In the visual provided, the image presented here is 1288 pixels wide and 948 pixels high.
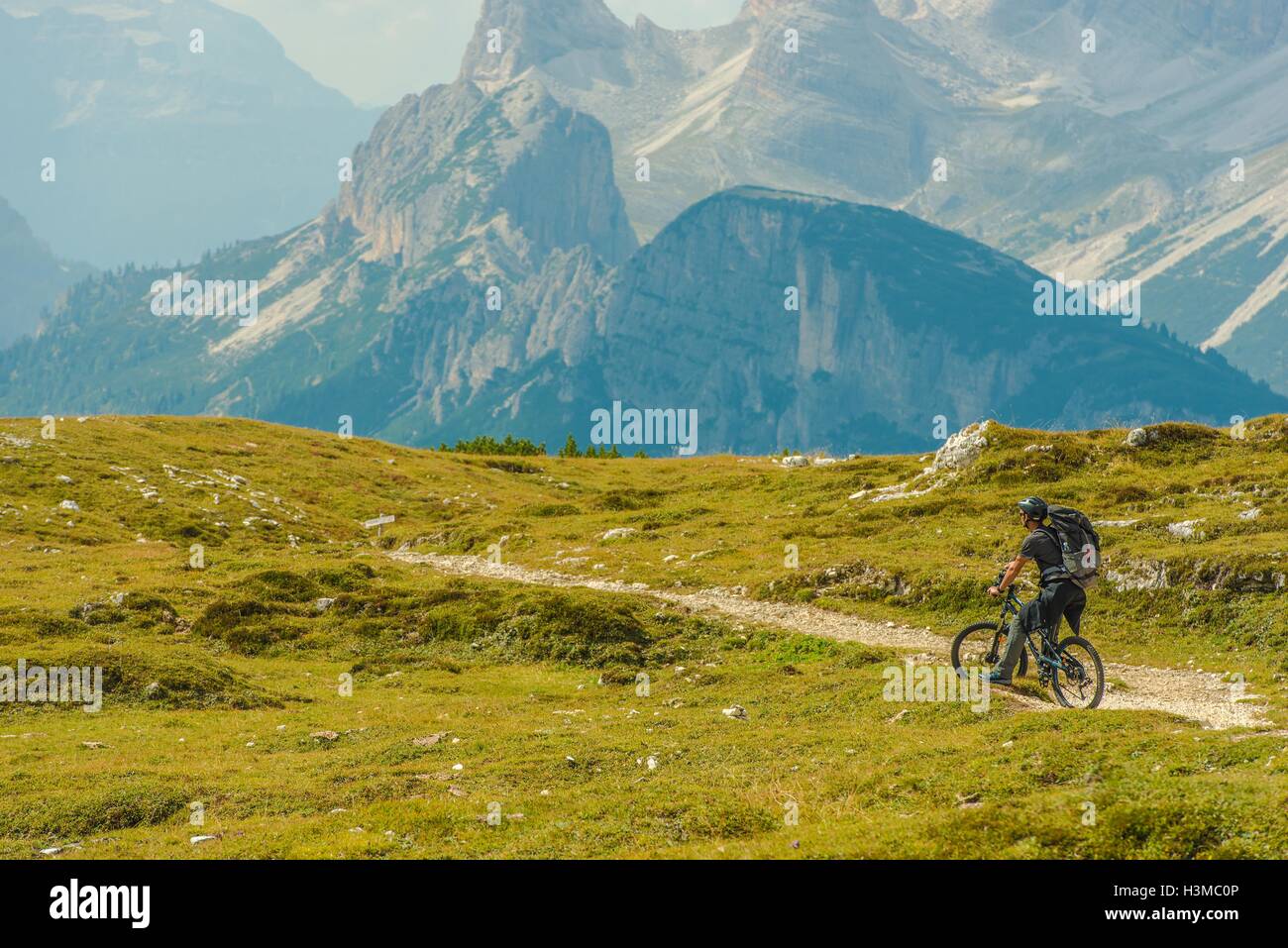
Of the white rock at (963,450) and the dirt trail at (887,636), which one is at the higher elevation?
the white rock at (963,450)

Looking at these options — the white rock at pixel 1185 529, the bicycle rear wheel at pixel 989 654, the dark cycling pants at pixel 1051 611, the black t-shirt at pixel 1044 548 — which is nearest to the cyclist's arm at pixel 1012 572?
the black t-shirt at pixel 1044 548

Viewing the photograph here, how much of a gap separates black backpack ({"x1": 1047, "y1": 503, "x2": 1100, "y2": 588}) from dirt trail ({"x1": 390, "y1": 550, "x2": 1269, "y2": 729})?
308 centimetres

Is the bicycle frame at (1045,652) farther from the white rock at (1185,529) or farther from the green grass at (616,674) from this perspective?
the white rock at (1185,529)

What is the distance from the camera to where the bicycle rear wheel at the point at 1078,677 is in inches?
963

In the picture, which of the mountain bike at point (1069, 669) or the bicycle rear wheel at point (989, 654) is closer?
the mountain bike at point (1069, 669)

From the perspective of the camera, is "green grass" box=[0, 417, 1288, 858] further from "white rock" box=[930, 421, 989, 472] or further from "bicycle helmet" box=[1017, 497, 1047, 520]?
"bicycle helmet" box=[1017, 497, 1047, 520]

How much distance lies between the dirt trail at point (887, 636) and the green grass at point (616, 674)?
0.99 metres

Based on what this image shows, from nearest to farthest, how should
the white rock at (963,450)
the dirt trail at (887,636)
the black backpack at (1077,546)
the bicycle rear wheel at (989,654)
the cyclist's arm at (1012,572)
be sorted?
1. the black backpack at (1077,546)
2. the cyclist's arm at (1012,572)
3. the dirt trail at (887,636)
4. the bicycle rear wheel at (989,654)
5. the white rock at (963,450)

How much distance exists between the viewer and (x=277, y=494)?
236 feet

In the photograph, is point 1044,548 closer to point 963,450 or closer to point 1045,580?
point 1045,580

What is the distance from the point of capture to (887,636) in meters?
36.2

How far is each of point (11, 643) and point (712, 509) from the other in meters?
37.5

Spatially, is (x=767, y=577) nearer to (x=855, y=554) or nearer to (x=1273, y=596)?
(x=855, y=554)
